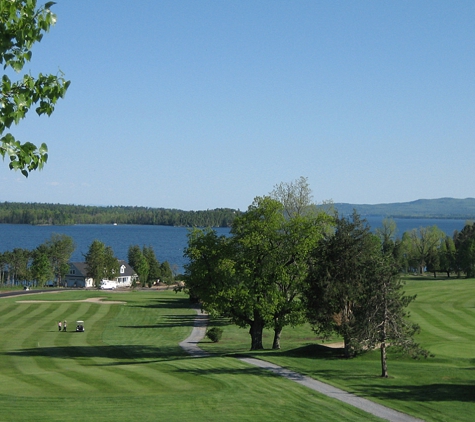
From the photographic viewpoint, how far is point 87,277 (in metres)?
138

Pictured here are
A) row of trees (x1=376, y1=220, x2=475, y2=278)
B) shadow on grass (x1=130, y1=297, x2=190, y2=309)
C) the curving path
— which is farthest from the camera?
row of trees (x1=376, y1=220, x2=475, y2=278)

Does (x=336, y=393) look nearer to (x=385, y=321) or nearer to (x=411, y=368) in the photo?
(x=385, y=321)

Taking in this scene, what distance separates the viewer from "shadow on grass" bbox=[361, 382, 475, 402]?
24109 mm

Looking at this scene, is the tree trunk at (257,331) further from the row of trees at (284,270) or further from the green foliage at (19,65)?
the green foliage at (19,65)

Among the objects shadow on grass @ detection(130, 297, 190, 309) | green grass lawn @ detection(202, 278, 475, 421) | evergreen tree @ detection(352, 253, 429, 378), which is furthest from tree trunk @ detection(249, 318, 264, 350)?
shadow on grass @ detection(130, 297, 190, 309)

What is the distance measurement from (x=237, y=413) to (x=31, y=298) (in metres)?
74.3

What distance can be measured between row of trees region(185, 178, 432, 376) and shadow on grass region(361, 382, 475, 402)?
7.00m

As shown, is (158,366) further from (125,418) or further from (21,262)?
(21,262)

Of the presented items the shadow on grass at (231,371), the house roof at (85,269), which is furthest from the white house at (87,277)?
the shadow on grass at (231,371)

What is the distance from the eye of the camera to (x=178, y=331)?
5800cm

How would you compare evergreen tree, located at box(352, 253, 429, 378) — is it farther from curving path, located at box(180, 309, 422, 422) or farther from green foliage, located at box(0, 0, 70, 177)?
green foliage, located at box(0, 0, 70, 177)

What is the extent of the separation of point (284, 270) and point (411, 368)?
37.9 feet

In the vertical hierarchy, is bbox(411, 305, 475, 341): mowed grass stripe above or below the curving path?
below

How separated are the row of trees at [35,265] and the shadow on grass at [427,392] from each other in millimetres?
103279
